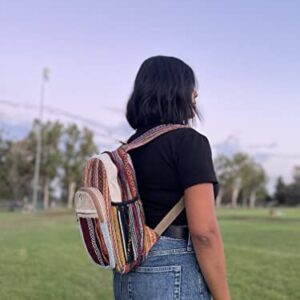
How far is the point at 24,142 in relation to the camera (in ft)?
172

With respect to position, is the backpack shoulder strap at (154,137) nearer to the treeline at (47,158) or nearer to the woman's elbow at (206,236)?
the woman's elbow at (206,236)

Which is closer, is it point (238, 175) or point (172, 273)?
point (172, 273)

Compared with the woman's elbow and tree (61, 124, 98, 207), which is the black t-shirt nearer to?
the woman's elbow

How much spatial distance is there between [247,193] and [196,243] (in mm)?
88461

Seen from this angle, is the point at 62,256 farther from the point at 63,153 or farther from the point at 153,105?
the point at 63,153

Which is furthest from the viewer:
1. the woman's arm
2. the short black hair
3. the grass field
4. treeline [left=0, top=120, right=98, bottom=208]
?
treeline [left=0, top=120, right=98, bottom=208]

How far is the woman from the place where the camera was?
5.72 ft

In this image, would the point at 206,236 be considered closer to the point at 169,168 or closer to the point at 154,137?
the point at 169,168

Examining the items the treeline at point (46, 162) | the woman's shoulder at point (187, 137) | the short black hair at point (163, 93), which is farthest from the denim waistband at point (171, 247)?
the treeline at point (46, 162)

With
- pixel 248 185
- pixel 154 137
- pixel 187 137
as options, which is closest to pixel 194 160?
pixel 187 137

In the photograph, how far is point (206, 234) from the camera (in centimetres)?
173

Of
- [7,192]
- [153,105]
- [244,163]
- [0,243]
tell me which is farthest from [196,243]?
[244,163]

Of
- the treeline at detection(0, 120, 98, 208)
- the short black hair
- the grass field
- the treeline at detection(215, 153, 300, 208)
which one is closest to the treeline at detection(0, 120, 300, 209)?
the treeline at detection(0, 120, 98, 208)

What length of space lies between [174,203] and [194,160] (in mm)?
183
